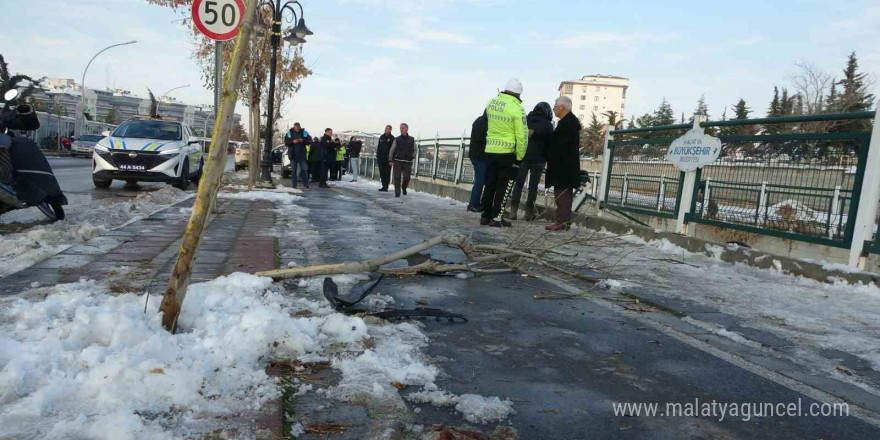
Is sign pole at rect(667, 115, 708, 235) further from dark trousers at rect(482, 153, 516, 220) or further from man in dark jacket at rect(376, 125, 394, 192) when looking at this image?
man in dark jacket at rect(376, 125, 394, 192)

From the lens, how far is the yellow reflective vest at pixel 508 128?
833cm

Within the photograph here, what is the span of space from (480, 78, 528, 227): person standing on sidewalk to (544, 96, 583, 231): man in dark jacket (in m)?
0.73

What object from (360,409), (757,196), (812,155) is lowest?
(360,409)

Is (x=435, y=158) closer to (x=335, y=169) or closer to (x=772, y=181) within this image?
(x=335, y=169)

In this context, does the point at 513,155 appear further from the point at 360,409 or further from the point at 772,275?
the point at 360,409

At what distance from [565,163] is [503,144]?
45.4 inches

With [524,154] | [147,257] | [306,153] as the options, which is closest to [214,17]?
[147,257]

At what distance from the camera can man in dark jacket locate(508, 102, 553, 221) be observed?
9.28 metres

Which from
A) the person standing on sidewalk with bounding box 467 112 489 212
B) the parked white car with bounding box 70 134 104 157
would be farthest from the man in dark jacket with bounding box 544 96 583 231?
the parked white car with bounding box 70 134 104 157

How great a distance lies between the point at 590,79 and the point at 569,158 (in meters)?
161

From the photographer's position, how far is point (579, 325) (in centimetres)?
361

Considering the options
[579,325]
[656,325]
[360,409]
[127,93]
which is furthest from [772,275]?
[127,93]

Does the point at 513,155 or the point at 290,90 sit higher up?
the point at 290,90

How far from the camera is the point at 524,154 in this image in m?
8.46
